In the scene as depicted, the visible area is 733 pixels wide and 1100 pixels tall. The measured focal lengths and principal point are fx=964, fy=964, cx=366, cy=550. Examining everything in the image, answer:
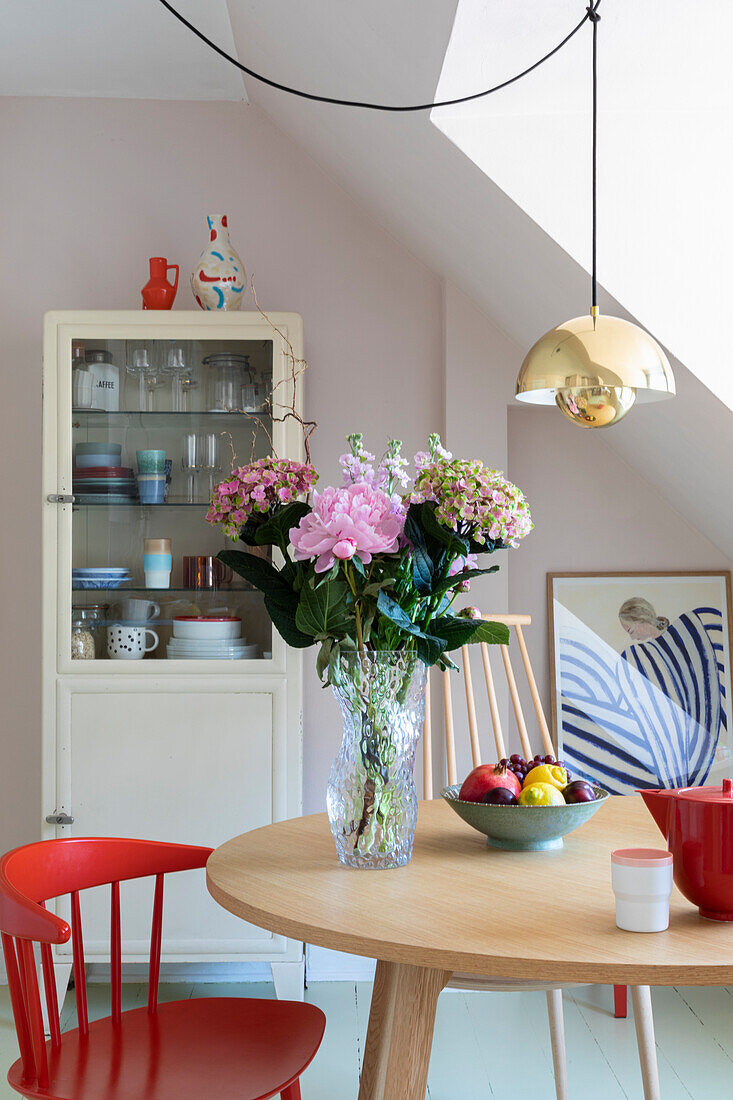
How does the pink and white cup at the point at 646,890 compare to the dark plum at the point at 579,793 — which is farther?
the dark plum at the point at 579,793

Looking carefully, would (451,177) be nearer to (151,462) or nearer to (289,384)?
(289,384)

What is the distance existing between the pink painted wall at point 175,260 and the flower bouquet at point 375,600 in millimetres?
1537

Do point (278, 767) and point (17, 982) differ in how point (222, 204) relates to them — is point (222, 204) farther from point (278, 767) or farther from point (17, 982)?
point (17, 982)

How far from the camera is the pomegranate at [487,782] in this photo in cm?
149

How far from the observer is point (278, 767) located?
257cm

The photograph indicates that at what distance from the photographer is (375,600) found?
1431 millimetres

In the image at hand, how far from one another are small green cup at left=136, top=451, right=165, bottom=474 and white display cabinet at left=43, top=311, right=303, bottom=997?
3 centimetres

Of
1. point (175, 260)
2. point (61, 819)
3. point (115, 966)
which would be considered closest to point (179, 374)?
point (175, 260)

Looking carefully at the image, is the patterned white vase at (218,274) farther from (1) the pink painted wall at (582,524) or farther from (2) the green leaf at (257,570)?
(2) the green leaf at (257,570)

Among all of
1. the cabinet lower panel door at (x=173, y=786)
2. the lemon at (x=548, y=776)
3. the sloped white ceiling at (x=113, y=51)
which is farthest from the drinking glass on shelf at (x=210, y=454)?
the lemon at (x=548, y=776)

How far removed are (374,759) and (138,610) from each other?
1.42 m

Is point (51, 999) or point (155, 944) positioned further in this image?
point (155, 944)

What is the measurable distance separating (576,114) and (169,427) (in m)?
1.33

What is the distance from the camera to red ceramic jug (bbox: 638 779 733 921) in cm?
110
